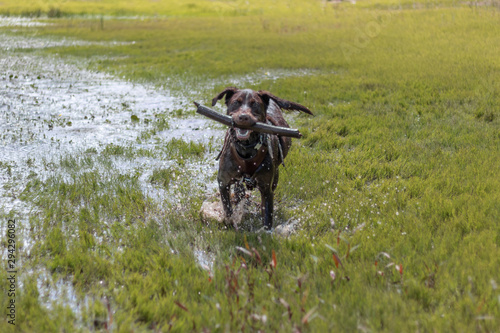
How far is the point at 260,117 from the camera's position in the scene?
465 cm

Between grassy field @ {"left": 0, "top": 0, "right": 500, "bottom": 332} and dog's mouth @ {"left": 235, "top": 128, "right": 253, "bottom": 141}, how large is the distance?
121 cm

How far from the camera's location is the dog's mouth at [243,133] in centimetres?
439

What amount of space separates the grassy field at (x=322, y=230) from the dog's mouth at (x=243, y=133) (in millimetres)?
1211

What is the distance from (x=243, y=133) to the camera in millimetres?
4445

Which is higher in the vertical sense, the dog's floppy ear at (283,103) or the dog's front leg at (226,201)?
the dog's floppy ear at (283,103)

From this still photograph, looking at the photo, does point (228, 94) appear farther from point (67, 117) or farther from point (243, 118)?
point (67, 117)

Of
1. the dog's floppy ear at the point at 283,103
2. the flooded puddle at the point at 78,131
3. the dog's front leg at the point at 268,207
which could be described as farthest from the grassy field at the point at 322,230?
the dog's floppy ear at the point at 283,103

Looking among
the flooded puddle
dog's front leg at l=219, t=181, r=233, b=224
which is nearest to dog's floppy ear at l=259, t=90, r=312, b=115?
dog's front leg at l=219, t=181, r=233, b=224

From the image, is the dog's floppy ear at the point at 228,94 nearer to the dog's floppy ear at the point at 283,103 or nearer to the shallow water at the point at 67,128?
the dog's floppy ear at the point at 283,103

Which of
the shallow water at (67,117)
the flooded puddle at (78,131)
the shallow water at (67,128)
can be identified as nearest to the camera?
the shallow water at (67,128)

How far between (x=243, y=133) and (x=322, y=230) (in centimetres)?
164

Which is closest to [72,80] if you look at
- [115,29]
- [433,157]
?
[433,157]

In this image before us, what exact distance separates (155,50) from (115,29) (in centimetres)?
1207

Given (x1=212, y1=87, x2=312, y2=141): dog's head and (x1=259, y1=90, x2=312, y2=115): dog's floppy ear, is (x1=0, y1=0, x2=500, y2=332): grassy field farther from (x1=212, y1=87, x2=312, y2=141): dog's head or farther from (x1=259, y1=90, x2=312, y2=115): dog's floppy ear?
(x1=259, y1=90, x2=312, y2=115): dog's floppy ear
